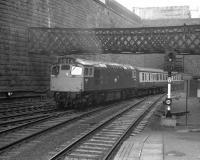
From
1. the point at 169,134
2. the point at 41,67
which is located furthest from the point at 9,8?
the point at 169,134

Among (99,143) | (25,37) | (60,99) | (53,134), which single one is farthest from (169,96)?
(25,37)

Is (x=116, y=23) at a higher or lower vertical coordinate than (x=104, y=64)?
higher

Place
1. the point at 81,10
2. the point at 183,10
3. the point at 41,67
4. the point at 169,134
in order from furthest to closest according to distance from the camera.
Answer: the point at 183,10 → the point at 81,10 → the point at 41,67 → the point at 169,134

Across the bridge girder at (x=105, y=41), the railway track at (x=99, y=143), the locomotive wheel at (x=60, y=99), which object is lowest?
the railway track at (x=99, y=143)

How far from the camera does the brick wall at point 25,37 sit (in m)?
25.8

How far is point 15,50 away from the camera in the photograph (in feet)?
88.5

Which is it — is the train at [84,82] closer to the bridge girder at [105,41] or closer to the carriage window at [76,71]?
the carriage window at [76,71]

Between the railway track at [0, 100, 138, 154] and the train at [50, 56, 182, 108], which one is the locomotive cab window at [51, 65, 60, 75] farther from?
the railway track at [0, 100, 138, 154]

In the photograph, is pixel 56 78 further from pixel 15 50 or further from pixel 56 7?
pixel 56 7

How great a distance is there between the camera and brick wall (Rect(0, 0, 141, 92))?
84.8 feet

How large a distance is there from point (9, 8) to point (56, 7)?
821cm

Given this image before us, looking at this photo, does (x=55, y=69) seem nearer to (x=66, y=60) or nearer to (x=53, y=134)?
(x=66, y=60)

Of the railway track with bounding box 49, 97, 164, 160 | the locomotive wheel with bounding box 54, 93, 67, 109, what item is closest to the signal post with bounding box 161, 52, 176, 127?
the railway track with bounding box 49, 97, 164, 160

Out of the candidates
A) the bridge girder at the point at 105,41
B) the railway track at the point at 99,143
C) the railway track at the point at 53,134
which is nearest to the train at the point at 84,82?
the bridge girder at the point at 105,41
